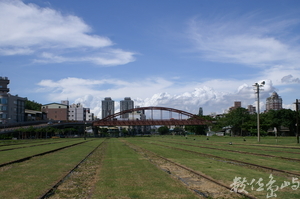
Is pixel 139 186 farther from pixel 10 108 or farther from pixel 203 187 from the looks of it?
pixel 10 108

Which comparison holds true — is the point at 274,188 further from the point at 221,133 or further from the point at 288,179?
the point at 221,133

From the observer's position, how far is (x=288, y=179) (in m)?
15.7

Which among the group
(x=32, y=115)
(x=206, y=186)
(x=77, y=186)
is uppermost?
(x=32, y=115)

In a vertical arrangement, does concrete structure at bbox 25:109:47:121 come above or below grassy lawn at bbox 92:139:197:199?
above

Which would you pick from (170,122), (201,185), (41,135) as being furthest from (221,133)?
(201,185)

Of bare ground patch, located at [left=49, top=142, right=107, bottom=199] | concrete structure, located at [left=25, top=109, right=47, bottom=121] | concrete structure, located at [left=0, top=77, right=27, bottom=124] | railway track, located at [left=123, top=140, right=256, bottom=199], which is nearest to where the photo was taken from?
railway track, located at [left=123, top=140, right=256, bottom=199]

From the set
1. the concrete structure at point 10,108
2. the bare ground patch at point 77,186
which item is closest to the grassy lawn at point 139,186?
the bare ground patch at point 77,186

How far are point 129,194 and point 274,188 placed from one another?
640 centimetres

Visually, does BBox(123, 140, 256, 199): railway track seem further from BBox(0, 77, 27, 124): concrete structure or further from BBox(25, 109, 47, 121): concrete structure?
BBox(25, 109, 47, 121): concrete structure

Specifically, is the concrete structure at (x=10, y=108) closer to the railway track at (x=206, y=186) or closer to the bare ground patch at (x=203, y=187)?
the railway track at (x=206, y=186)

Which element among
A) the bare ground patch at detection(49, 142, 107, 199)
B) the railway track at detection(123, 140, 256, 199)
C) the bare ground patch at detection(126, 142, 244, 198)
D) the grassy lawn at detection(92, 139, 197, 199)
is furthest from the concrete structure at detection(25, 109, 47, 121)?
the bare ground patch at detection(126, 142, 244, 198)

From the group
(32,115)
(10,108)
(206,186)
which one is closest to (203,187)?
(206,186)

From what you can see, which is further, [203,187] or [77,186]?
[77,186]

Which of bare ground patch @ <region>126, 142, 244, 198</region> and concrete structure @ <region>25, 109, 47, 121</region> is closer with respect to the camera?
bare ground patch @ <region>126, 142, 244, 198</region>
